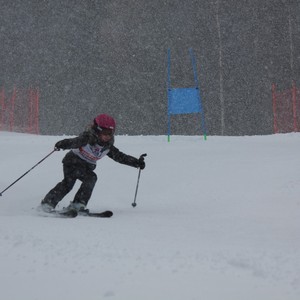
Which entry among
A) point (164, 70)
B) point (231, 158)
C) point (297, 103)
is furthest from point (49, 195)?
point (164, 70)

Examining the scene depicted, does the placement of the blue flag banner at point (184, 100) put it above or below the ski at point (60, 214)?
above

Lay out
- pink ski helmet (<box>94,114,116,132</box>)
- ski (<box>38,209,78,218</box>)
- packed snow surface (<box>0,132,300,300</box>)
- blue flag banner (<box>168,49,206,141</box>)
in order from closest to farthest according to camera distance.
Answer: packed snow surface (<box>0,132,300,300</box>)
ski (<box>38,209,78,218</box>)
pink ski helmet (<box>94,114,116,132</box>)
blue flag banner (<box>168,49,206,141</box>)

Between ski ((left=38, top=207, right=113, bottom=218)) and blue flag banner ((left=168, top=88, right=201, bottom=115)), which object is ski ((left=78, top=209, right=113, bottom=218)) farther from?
blue flag banner ((left=168, top=88, right=201, bottom=115))

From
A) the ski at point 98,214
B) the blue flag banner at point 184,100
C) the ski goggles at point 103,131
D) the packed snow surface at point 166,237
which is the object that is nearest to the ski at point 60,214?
the packed snow surface at point 166,237

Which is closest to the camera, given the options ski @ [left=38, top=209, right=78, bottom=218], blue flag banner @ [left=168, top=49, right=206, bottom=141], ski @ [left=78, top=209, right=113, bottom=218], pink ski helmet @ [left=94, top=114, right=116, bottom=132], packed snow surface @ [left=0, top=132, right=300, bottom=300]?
packed snow surface @ [left=0, top=132, right=300, bottom=300]

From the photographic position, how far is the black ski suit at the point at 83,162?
4.84 meters

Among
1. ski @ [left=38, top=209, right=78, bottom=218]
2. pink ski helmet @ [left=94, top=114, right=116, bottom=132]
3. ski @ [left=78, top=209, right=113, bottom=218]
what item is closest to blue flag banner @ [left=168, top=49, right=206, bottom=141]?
pink ski helmet @ [left=94, top=114, right=116, bottom=132]

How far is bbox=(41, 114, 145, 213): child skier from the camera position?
479 centimetres

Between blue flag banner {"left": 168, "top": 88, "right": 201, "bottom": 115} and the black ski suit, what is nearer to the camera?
the black ski suit

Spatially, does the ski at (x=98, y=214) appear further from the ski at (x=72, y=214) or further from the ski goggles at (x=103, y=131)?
the ski goggles at (x=103, y=131)

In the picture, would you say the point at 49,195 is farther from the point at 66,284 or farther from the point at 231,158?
the point at 231,158

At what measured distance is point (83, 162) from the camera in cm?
505

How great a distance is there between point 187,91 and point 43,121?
16182 millimetres

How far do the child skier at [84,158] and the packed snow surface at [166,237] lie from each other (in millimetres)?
399
